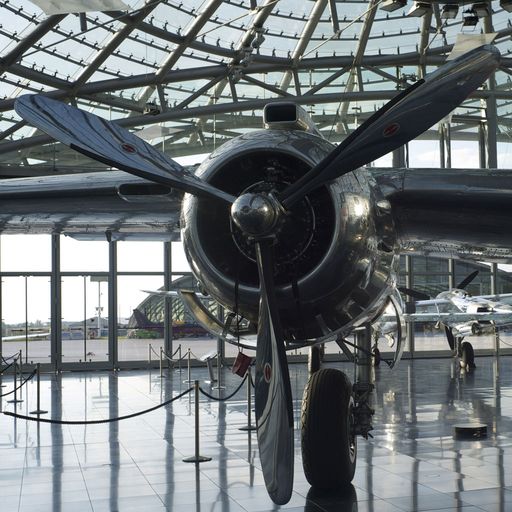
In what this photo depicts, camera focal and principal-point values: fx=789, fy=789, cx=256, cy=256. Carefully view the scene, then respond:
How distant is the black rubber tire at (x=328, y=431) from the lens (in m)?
8.86

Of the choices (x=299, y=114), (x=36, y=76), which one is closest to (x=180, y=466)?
(x=299, y=114)

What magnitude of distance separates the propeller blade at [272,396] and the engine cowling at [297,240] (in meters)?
0.26

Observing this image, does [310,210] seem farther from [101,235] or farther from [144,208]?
[101,235]

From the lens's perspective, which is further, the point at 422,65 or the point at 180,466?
the point at 422,65

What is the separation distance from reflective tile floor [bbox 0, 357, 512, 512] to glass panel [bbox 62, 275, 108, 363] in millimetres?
10233

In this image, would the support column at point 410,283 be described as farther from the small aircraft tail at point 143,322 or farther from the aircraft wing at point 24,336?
the aircraft wing at point 24,336

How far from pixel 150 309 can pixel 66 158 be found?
266 inches

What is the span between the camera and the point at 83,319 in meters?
30.6

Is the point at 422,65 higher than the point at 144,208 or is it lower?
higher

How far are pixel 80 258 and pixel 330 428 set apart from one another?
23.3m

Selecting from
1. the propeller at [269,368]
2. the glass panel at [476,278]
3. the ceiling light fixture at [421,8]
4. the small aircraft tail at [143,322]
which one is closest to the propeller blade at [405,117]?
the propeller at [269,368]

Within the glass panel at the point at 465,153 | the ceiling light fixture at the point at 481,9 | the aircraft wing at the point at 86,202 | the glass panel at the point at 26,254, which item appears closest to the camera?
the aircraft wing at the point at 86,202

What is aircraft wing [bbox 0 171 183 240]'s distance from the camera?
882 cm

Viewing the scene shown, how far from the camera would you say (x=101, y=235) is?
11.7 meters
